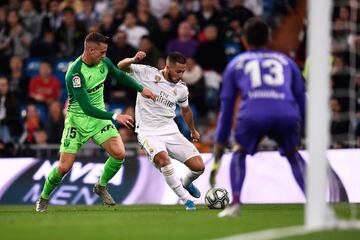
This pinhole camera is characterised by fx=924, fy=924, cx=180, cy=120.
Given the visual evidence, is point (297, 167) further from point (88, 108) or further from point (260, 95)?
point (88, 108)

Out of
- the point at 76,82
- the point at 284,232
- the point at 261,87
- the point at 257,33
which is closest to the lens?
the point at 284,232

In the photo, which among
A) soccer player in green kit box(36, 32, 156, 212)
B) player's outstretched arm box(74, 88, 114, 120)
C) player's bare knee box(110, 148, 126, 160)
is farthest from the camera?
player's bare knee box(110, 148, 126, 160)

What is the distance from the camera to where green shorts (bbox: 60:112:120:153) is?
12.9 m

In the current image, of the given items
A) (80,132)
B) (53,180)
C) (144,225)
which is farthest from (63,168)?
(144,225)

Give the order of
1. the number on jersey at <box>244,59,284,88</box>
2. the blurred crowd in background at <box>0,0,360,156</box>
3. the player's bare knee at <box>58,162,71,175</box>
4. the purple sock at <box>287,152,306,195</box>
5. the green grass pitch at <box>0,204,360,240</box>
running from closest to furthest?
the green grass pitch at <box>0,204,360,240</box>
the number on jersey at <box>244,59,284,88</box>
the purple sock at <box>287,152,306,195</box>
the player's bare knee at <box>58,162,71,175</box>
the blurred crowd in background at <box>0,0,360,156</box>

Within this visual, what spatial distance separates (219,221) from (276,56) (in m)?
1.83

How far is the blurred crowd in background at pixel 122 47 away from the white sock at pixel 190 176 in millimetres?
3678

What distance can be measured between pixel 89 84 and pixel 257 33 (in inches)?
146

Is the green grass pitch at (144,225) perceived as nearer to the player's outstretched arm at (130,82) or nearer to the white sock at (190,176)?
the white sock at (190,176)

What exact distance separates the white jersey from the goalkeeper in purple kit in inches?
128

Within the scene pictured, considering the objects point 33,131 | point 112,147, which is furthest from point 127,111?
point 112,147

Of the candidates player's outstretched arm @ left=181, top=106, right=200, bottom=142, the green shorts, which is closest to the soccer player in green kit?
the green shorts

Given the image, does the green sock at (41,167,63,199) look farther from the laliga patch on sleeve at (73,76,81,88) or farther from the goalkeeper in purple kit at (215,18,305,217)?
the goalkeeper in purple kit at (215,18,305,217)

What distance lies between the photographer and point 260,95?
955 cm
